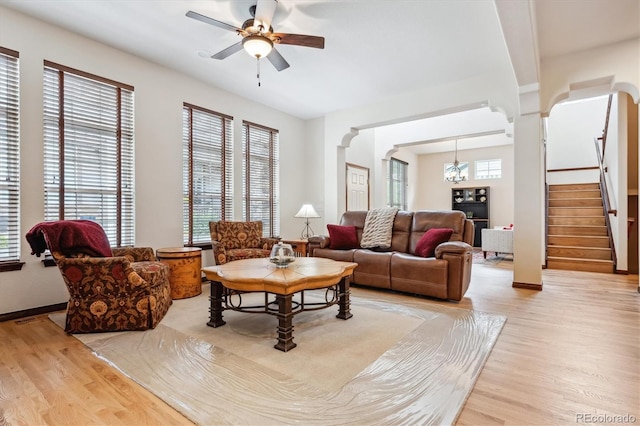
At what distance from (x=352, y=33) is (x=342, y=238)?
2.60m

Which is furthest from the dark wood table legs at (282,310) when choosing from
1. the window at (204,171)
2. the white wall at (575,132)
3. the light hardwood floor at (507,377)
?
the white wall at (575,132)

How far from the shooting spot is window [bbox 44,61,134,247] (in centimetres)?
336

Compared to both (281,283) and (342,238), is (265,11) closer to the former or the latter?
(281,283)

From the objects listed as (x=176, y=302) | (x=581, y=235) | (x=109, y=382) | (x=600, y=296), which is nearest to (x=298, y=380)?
(x=109, y=382)

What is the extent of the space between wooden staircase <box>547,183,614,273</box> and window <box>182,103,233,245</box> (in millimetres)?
5693

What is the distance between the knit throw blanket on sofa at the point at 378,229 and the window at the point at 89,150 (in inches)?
121

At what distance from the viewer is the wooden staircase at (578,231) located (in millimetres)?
5477

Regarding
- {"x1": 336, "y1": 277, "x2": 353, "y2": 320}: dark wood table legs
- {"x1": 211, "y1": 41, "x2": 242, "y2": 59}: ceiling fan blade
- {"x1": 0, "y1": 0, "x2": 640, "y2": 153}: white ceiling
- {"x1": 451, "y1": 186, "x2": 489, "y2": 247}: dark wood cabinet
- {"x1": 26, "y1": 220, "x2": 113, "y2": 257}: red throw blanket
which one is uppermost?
{"x1": 0, "y1": 0, "x2": 640, "y2": 153}: white ceiling

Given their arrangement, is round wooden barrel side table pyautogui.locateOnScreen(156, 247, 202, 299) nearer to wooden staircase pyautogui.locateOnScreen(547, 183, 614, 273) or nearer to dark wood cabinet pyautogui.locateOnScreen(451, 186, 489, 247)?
wooden staircase pyautogui.locateOnScreen(547, 183, 614, 273)

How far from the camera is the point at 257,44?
2820mm

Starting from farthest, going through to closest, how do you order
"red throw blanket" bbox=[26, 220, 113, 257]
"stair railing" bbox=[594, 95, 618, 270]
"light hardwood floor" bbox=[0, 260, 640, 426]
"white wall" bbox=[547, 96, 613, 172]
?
"white wall" bbox=[547, 96, 613, 172]
"stair railing" bbox=[594, 95, 618, 270]
"red throw blanket" bbox=[26, 220, 113, 257]
"light hardwood floor" bbox=[0, 260, 640, 426]

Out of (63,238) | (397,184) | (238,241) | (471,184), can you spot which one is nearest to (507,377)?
(63,238)

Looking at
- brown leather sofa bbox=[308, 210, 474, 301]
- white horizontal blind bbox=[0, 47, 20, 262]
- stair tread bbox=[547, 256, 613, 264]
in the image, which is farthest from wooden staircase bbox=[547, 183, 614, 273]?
white horizontal blind bbox=[0, 47, 20, 262]

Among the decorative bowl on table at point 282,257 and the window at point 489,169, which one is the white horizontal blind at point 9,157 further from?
the window at point 489,169
